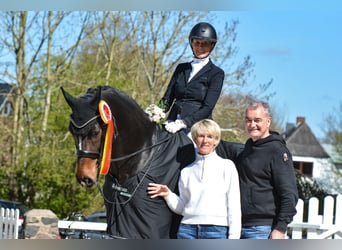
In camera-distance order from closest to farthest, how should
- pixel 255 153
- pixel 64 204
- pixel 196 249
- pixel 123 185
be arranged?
pixel 196 249
pixel 255 153
pixel 123 185
pixel 64 204

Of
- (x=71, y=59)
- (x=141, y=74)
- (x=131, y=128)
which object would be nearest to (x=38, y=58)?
(x=71, y=59)

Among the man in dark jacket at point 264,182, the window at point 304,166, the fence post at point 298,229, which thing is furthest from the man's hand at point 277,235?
the window at point 304,166

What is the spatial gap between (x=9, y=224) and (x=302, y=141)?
33608 millimetres

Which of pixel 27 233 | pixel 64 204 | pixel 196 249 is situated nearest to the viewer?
pixel 196 249

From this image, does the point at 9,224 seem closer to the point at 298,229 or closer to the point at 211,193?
the point at 298,229

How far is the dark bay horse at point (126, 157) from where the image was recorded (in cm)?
443

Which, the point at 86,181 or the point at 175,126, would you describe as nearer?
the point at 86,181

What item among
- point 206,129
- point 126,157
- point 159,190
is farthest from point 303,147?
point 206,129

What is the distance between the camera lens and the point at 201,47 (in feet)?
15.7

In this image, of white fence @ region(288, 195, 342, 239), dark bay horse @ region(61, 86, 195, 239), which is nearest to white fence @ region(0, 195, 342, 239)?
white fence @ region(288, 195, 342, 239)

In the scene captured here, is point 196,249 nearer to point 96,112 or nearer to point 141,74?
point 96,112

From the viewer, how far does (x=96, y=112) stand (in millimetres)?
4453

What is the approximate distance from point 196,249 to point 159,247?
21cm

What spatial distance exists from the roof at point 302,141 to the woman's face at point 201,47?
114 feet
